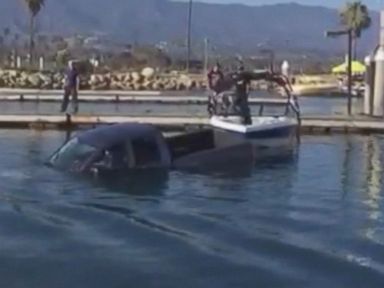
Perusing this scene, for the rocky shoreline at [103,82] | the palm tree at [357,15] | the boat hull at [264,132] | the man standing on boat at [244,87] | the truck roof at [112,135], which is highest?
the palm tree at [357,15]

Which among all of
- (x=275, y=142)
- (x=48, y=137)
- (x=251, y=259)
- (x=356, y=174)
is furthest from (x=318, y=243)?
(x=48, y=137)

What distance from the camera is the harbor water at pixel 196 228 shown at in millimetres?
16312

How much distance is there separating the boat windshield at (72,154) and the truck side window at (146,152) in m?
0.88

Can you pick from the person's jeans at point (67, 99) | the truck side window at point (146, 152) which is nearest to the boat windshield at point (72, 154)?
the truck side window at point (146, 152)

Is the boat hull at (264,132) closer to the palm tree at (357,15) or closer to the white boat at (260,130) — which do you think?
the white boat at (260,130)

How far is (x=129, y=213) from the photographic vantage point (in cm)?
2169

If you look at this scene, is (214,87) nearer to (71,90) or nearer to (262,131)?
(71,90)

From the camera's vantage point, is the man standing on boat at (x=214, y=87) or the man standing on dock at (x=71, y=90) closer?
the man standing on boat at (x=214, y=87)

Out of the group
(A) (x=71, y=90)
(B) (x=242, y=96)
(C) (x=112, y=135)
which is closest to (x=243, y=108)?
(B) (x=242, y=96)

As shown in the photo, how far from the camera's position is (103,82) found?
85.9 meters

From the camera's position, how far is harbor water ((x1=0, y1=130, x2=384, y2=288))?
53.5 ft

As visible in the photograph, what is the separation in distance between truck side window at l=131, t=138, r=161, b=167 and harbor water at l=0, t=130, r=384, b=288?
0.45 m

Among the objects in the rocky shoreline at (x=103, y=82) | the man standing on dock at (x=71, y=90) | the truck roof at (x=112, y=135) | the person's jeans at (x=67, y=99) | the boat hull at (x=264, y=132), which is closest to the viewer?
the truck roof at (x=112, y=135)

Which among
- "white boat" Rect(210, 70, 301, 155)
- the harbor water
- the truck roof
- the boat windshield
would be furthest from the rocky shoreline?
the truck roof
